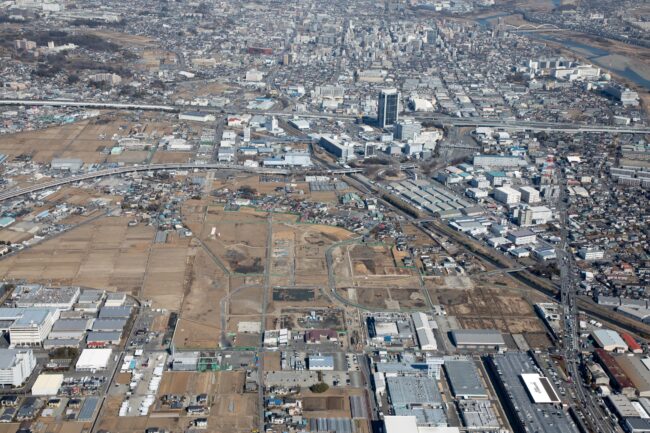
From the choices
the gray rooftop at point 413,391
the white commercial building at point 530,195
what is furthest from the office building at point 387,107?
the gray rooftop at point 413,391

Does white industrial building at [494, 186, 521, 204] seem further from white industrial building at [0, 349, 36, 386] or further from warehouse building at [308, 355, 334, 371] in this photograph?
white industrial building at [0, 349, 36, 386]

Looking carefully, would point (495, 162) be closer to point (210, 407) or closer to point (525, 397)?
point (525, 397)

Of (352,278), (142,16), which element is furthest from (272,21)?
(352,278)

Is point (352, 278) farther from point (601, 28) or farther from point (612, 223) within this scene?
point (601, 28)

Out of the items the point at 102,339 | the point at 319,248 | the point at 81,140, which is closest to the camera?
the point at 102,339

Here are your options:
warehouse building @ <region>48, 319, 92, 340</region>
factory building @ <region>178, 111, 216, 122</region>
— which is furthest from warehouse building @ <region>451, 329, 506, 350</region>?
factory building @ <region>178, 111, 216, 122</region>

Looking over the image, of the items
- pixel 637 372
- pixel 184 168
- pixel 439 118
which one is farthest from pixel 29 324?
pixel 439 118
